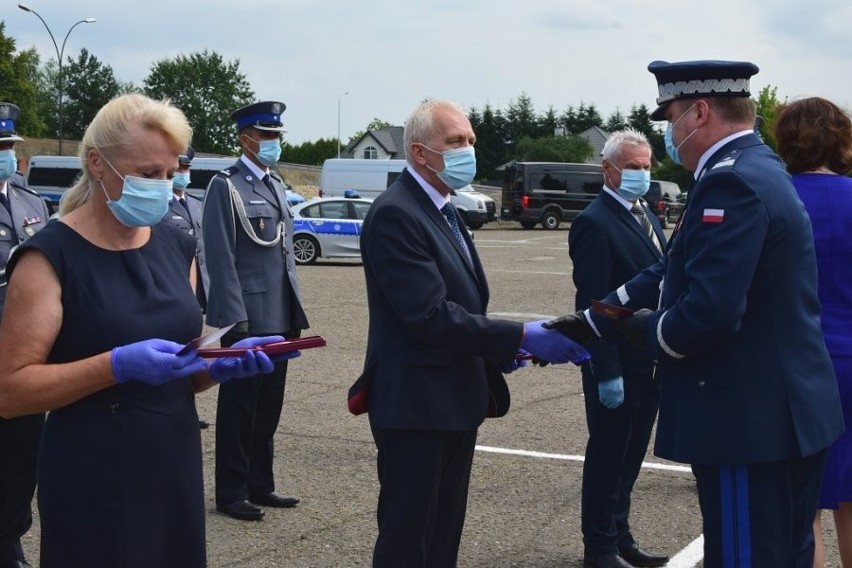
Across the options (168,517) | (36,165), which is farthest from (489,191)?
(168,517)

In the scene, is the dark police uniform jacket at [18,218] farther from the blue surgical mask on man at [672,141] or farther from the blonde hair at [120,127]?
the blue surgical mask on man at [672,141]

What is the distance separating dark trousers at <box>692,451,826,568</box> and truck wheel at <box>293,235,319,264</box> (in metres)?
19.1

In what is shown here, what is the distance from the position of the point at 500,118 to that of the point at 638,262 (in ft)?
268

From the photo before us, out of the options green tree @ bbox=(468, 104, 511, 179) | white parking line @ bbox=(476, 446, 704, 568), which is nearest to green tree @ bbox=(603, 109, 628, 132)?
green tree @ bbox=(468, 104, 511, 179)

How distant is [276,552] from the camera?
5.13m

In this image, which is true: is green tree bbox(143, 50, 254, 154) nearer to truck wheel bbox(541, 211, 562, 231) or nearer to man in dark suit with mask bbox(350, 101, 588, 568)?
truck wheel bbox(541, 211, 562, 231)

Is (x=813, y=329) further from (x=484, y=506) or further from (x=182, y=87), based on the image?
(x=182, y=87)

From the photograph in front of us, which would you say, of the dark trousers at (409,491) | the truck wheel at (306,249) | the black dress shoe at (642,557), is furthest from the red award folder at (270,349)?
the truck wheel at (306,249)

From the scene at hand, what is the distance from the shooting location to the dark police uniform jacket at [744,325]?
→ 3.04 metres

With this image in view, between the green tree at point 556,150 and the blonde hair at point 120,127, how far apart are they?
67631mm

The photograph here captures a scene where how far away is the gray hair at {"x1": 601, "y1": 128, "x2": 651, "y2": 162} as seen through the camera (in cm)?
522

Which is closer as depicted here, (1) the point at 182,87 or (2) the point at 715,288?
(2) the point at 715,288

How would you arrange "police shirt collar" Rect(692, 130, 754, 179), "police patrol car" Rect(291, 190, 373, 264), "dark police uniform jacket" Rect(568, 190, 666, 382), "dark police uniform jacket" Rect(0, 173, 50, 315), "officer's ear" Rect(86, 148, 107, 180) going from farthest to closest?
"police patrol car" Rect(291, 190, 373, 264) → "dark police uniform jacket" Rect(0, 173, 50, 315) → "dark police uniform jacket" Rect(568, 190, 666, 382) → "police shirt collar" Rect(692, 130, 754, 179) → "officer's ear" Rect(86, 148, 107, 180)

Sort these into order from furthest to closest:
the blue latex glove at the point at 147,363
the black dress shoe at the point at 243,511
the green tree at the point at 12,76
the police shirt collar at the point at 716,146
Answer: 1. the green tree at the point at 12,76
2. the black dress shoe at the point at 243,511
3. the police shirt collar at the point at 716,146
4. the blue latex glove at the point at 147,363
